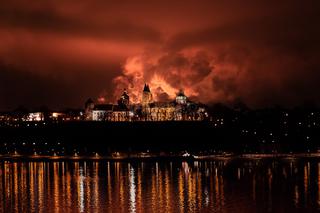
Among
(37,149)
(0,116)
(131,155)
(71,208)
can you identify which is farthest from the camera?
(0,116)

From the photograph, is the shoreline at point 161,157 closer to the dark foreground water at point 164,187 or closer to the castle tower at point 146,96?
the dark foreground water at point 164,187

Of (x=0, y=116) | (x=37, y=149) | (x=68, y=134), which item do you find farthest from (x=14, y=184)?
(x=0, y=116)

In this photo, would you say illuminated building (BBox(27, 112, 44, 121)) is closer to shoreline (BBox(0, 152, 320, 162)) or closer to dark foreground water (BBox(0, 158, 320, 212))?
shoreline (BBox(0, 152, 320, 162))

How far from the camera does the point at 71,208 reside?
29.8 metres

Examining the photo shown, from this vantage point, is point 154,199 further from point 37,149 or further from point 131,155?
point 37,149

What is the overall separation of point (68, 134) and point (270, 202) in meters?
50.9

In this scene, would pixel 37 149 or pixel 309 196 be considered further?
pixel 37 149

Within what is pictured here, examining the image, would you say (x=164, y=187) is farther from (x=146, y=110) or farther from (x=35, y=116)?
(x=35, y=116)

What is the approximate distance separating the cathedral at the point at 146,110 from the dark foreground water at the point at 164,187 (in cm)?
4817

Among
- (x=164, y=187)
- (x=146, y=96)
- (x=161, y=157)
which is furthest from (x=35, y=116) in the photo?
(x=164, y=187)

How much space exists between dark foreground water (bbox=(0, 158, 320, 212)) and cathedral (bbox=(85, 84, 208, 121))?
48.2 meters

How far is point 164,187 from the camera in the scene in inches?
1483

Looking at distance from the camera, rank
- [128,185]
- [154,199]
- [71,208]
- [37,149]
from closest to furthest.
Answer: [71,208] < [154,199] < [128,185] < [37,149]

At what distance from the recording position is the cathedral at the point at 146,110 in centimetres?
10481
